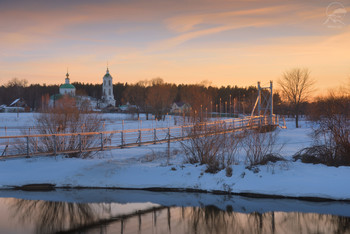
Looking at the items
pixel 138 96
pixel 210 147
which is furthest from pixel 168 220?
pixel 138 96

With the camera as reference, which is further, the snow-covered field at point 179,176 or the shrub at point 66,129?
the shrub at point 66,129

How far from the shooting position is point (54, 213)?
12914mm

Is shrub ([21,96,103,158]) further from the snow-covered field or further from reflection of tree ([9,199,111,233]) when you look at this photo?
reflection of tree ([9,199,111,233])

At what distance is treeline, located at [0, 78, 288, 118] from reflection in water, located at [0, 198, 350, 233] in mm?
16222

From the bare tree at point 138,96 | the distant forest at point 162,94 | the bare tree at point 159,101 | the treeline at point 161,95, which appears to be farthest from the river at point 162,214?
the bare tree at point 138,96

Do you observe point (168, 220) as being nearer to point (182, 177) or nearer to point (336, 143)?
point (182, 177)

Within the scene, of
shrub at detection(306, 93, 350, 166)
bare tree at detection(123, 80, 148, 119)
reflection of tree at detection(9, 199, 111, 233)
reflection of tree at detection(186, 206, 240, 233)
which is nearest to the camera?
reflection of tree at detection(186, 206, 240, 233)

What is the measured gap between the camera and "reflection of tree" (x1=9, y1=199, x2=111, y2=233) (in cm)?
1165

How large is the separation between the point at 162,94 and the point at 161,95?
9.5 inches

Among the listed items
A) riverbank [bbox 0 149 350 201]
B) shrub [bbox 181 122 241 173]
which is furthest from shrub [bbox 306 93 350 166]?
shrub [bbox 181 122 241 173]

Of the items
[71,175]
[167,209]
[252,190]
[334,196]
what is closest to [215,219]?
[167,209]

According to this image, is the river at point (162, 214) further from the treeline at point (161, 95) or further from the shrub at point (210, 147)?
the treeline at point (161, 95)

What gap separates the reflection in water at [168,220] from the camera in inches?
438

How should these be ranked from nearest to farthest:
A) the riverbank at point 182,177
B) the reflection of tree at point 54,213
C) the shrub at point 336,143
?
the reflection of tree at point 54,213 < the riverbank at point 182,177 < the shrub at point 336,143
